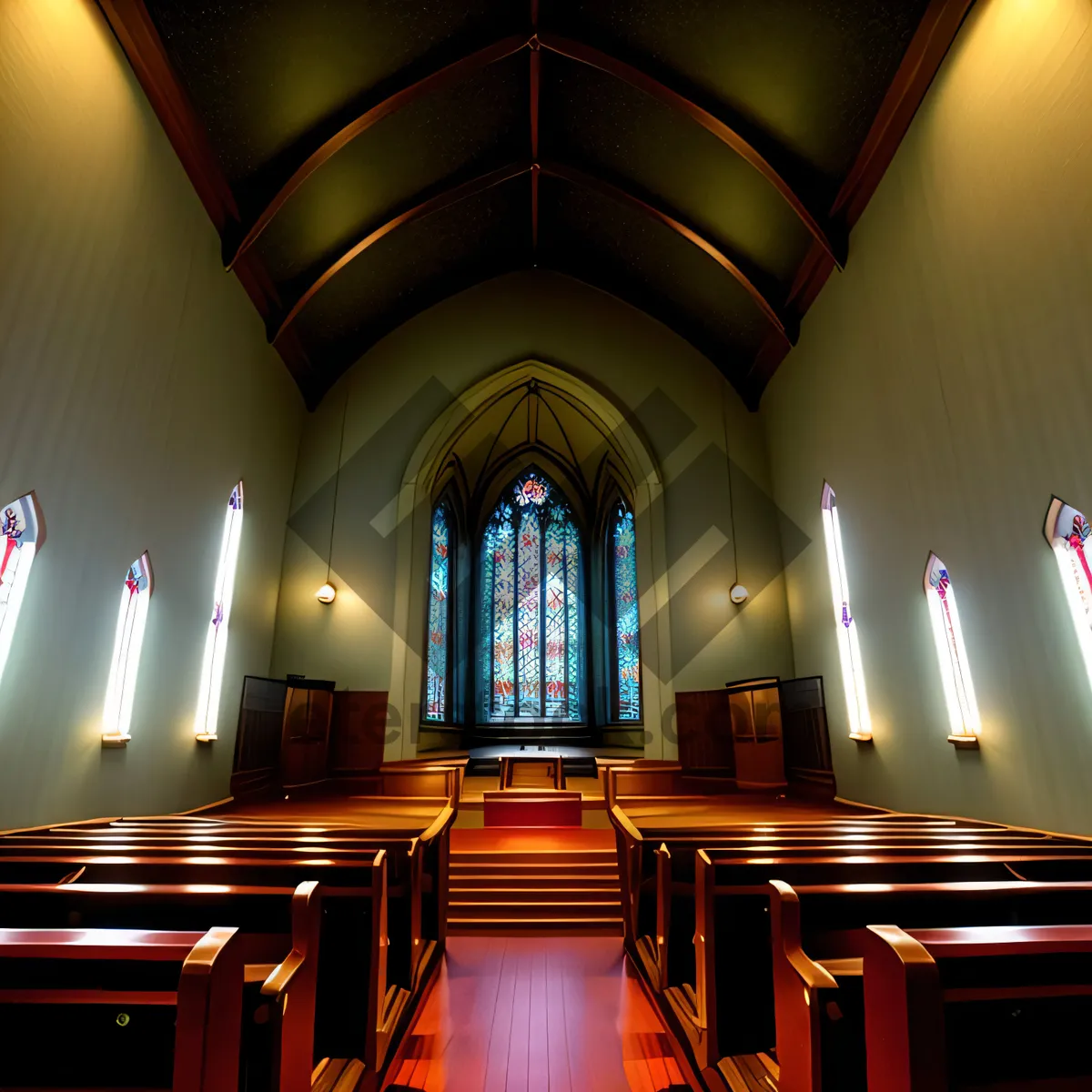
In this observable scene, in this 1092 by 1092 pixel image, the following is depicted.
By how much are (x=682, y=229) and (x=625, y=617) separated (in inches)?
204

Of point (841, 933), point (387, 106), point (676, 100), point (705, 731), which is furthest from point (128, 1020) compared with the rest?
point (705, 731)

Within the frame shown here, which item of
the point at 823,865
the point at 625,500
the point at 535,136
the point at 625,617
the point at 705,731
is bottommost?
the point at 823,865

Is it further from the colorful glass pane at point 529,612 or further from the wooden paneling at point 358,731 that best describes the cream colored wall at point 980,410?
the colorful glass pane at point 529,612

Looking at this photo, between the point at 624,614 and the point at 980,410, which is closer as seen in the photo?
the point at 980,410

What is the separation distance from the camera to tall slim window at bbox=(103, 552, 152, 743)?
4.33m

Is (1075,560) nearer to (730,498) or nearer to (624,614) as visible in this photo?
(730,498)

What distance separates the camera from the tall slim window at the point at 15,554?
132 inches

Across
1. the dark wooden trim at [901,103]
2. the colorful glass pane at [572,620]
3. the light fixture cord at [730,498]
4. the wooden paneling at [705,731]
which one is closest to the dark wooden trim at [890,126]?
the dark wooden trim at [901,103]

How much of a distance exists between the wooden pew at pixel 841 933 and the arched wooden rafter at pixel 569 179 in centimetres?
590

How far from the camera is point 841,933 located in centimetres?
161

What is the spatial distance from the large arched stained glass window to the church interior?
104cm

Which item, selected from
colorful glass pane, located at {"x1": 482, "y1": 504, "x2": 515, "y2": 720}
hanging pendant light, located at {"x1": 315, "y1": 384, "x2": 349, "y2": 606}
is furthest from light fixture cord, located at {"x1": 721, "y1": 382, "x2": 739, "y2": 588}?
hanging pendant light, located at {"x1": 315, "y1": 384, "x2": 349, "y2": 606}

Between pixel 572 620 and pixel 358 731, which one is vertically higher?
pixel 572 620

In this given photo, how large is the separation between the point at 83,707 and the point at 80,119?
137 inches
